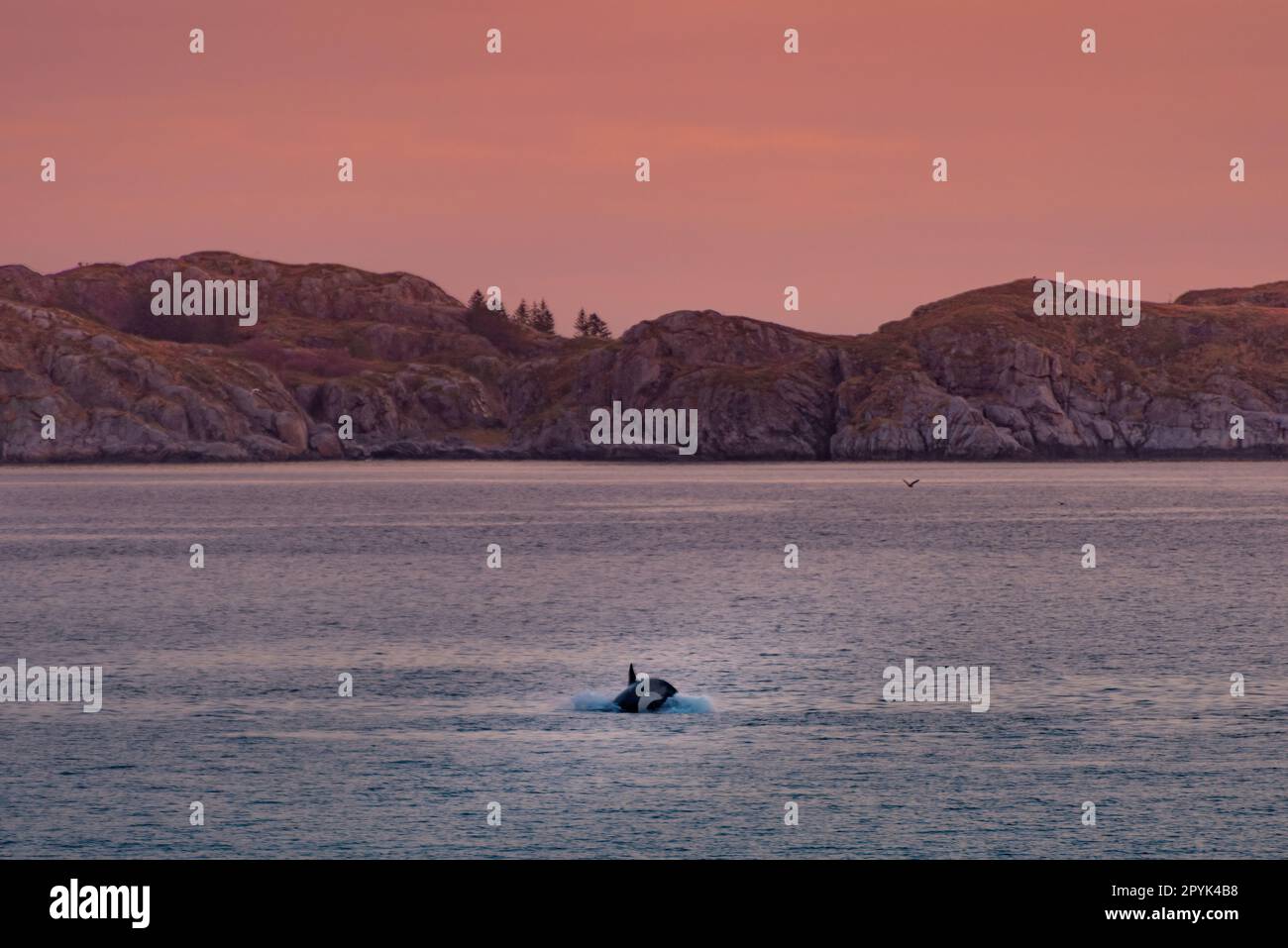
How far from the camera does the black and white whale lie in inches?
2146

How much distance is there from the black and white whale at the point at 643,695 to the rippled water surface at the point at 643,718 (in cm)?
84

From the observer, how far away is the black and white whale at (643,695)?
2146 inches

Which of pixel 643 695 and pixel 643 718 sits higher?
pixel 643 695

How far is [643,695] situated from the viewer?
180ft

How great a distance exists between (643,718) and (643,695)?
188 centimetres

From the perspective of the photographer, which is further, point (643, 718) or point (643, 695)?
point (643, 695)

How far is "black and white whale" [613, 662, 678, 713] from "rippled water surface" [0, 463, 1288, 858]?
2.77ft

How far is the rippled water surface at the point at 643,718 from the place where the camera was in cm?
3822

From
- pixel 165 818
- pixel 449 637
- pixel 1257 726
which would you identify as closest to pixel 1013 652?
pixel 1257 726

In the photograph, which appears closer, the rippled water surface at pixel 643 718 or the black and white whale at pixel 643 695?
the rippled water surface at pixel 643 718
